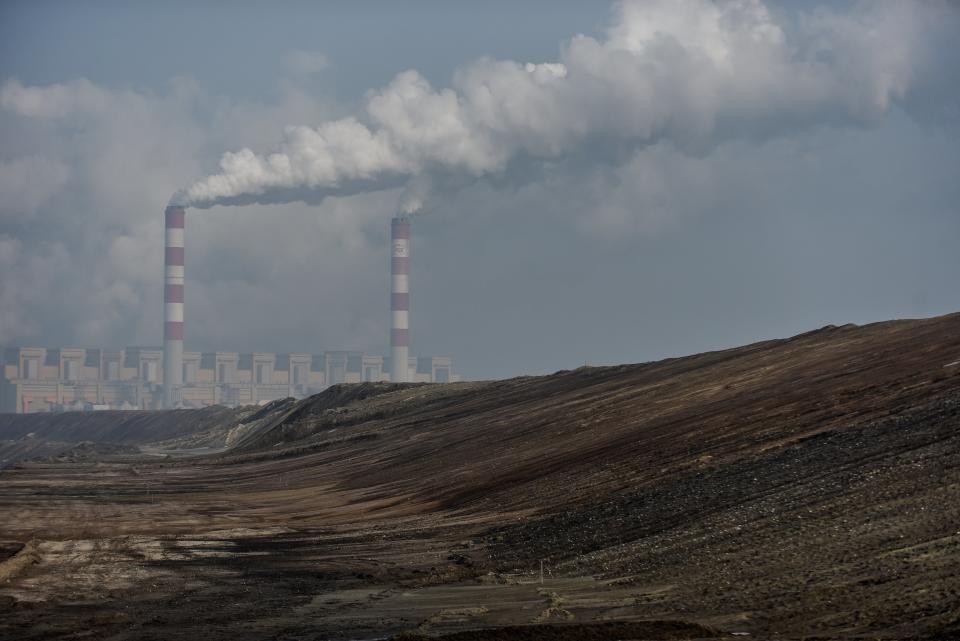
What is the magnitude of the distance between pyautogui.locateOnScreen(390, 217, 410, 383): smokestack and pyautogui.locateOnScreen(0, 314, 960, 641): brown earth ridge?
116m

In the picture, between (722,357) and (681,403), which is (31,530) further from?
(722,357)

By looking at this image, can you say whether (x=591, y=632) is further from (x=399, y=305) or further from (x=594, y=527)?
(x=399, y=305)

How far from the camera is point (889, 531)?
2402 centimetres

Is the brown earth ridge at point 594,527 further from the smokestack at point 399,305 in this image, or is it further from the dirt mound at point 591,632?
the smokestack at point 399,305

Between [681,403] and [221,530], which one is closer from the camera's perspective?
[221,530]

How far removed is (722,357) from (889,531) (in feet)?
148

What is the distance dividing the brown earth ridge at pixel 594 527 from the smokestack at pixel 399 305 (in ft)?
381

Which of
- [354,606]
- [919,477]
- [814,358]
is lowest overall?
[354,606]

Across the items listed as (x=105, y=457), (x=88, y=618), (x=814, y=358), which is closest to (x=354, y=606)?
(x=88, y=618)

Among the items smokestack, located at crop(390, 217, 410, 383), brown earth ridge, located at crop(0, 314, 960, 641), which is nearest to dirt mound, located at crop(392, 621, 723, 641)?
brown earth ridge, located at crop(0, 314, 960, 641)

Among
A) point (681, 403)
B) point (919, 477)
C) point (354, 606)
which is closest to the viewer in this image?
point (354, 606)

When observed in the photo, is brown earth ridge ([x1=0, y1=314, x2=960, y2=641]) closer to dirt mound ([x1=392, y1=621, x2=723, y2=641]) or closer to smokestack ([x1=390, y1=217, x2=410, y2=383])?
dirt mound ([x1=392, y1=621, x2=723, y2=641])

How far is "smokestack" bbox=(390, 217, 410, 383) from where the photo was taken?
184m

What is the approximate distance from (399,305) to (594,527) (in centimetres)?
16076
